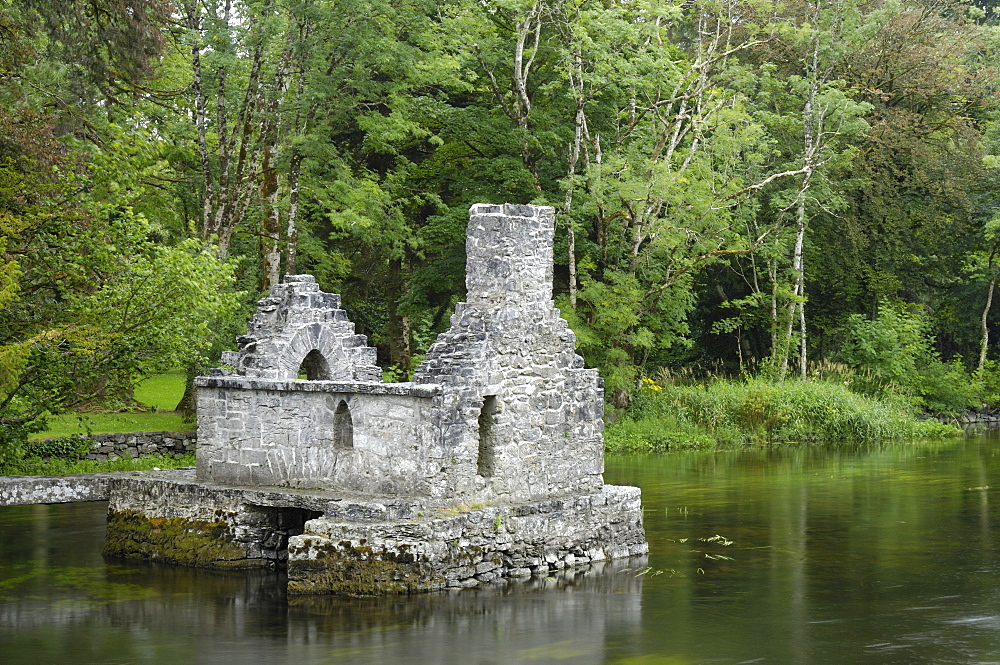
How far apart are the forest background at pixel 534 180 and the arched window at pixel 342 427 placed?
15.9 ft

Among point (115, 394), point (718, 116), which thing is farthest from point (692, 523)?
point (718, 116)

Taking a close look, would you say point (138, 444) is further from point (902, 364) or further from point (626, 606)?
point (902, 364)

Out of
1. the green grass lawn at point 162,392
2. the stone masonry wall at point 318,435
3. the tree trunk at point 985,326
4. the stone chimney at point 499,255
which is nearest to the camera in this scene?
the stone masonry wall at point 318,435

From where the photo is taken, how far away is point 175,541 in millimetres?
15758

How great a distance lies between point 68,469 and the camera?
71.1ft

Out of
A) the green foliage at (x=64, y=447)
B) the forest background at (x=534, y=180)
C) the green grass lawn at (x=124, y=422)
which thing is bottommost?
the green foliage at (x=64, y=447)

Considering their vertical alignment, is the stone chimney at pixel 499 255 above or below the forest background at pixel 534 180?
below

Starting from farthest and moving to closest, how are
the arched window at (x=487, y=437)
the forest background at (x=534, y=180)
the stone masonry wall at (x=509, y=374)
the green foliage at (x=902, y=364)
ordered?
1. the green foliage at (x=902, y=364)
2. the forest background at (x=534, y=180)
3. the arched window at (x=487, y=437)
4. the stone masonry wall at (x=509, y=374)

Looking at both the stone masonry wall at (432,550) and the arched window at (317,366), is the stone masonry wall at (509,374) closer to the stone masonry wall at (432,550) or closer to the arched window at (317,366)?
the stone masonry wall at (432,550)

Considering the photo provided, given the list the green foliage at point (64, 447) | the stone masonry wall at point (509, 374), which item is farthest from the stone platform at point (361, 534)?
the green foliage at point (64, 447)

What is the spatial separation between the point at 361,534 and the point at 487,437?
2.03m

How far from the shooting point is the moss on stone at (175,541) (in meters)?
15.4

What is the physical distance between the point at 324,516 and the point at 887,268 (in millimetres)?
26923

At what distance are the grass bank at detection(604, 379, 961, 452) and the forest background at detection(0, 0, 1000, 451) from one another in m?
0.14
